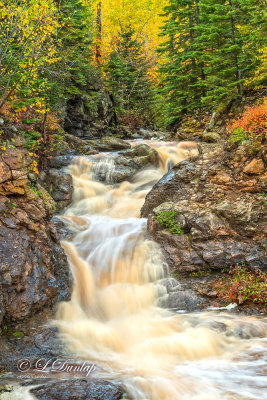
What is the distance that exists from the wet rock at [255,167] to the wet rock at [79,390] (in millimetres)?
6206

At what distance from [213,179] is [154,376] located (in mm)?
5556

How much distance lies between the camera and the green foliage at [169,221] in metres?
7.88

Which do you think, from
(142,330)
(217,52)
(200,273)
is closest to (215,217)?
(200,273)

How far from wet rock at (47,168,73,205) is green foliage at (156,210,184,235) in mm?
4313

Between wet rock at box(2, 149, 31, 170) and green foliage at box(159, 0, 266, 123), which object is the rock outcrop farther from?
green foliage at box(159, 0, 266, 123)

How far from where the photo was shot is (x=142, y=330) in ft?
19.3

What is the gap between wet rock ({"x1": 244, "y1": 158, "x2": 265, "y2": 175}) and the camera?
26.3 feet

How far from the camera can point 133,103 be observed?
2559 centimetres

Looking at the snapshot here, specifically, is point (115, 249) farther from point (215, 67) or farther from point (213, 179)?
point (215, 67)

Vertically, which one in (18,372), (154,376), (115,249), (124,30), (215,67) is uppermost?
(124,30)

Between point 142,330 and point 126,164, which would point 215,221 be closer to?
point 142,330

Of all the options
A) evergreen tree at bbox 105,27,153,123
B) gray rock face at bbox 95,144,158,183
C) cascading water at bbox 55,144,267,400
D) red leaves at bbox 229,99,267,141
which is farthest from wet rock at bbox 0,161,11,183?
evergreen tree at bbox 105,27,153,123

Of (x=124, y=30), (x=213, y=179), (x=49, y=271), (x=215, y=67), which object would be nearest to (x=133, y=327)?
(x=49, y=271)

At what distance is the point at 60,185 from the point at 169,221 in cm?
504
